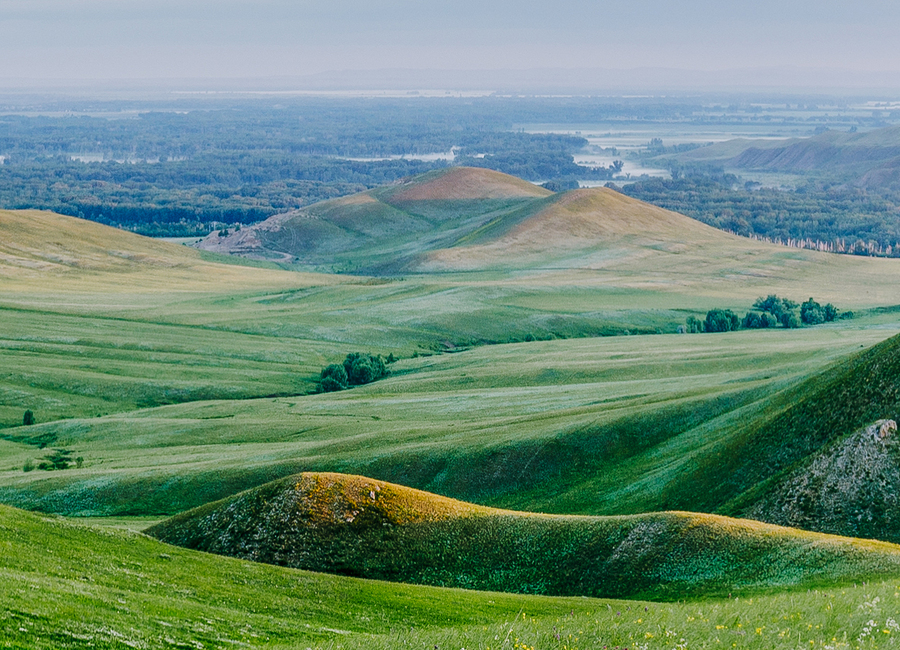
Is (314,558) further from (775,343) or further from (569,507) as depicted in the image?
(775,343)

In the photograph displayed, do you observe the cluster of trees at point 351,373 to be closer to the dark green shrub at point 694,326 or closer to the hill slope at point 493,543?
the dark green shrub at point 694,326

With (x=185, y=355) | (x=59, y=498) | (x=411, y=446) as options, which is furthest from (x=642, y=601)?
(x=185, y=355)

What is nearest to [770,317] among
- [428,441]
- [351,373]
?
[351,373]

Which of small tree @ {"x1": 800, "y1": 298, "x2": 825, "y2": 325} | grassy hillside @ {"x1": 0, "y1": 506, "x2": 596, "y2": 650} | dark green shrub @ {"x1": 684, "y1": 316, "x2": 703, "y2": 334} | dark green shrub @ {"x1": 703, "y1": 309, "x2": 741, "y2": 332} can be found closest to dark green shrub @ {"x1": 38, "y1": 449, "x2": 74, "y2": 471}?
grassy hillside @ {"x1": 0, "y1": 506, "x2": 596, "y2": 650}

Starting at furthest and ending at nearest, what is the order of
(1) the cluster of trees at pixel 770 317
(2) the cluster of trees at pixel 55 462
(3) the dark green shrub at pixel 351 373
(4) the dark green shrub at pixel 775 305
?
(4) the dark green shrub at pixel 775 305 < (1) the cluster of trees at pixel 770 317 < (3) the dark green shrub at pixel 351 373 < (2) the cluster of trees at pixel 55 462

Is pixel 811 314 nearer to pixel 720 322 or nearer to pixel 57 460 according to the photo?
pixel 720 322

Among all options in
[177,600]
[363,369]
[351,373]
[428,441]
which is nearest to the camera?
[177,600]

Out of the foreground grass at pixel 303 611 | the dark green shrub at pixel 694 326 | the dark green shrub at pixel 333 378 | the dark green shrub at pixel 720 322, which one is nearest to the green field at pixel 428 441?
the foreground grass at pixel 303 611
